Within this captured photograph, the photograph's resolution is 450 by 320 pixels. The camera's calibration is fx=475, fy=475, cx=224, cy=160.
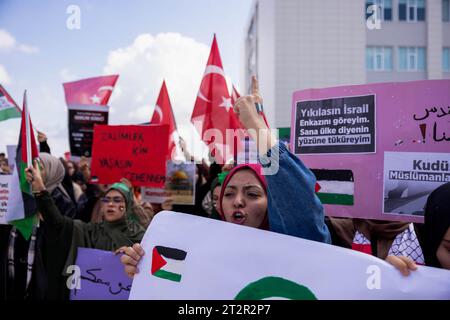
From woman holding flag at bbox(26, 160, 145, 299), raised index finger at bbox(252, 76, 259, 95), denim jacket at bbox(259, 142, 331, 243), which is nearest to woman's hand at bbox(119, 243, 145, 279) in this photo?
denim jacket at bbox(259, 142, 331, 243)

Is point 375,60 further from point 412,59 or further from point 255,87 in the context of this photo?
point 255,87

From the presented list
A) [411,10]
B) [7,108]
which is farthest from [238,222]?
[411,10]

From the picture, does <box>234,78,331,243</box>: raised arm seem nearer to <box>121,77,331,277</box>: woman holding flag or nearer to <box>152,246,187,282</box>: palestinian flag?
<box>121,77,331,277</box>: woman holding flag

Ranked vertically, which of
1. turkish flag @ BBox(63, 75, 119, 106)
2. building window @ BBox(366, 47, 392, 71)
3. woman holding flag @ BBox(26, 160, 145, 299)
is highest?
building window @ BBox(366, 47, 392, 71)

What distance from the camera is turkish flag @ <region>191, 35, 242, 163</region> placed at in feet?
12.9

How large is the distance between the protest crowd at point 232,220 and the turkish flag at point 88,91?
0.94 metres

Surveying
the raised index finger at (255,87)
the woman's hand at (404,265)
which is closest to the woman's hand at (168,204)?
the raised index finger at (255,87)

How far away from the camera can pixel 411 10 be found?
2539 centimetres

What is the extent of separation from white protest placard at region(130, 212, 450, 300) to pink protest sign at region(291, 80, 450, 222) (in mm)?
743

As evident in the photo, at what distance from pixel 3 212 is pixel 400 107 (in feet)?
8.80

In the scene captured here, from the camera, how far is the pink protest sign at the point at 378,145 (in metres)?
2.00

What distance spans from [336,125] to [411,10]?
2625cm

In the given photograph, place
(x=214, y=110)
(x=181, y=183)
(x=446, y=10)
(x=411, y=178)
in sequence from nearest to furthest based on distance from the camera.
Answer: (x=411, y=178) < (x=181, y=183) < (x=214, y=110) < (x=446, y=10)

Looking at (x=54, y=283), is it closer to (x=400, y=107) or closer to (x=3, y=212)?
(x=3, y=212)
